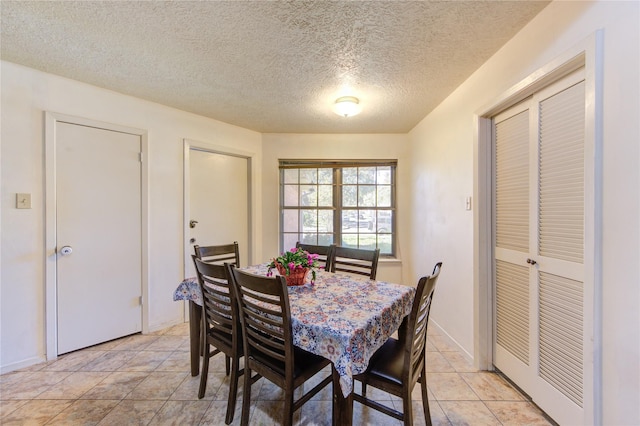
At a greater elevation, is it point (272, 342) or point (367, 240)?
point (367, 240)

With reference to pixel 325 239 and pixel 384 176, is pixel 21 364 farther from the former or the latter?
pixel 384 176

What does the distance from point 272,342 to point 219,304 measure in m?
0.47

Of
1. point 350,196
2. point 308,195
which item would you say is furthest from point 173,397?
point 350,196

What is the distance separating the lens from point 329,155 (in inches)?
143

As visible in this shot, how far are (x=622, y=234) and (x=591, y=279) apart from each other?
24cm

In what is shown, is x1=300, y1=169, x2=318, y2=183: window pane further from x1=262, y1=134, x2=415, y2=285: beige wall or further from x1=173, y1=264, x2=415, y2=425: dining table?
x1=173, y1=264, x2=415, y2=425: dining table

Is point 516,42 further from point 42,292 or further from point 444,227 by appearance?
point 42,292

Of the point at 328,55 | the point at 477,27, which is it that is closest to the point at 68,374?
the point at 328,55

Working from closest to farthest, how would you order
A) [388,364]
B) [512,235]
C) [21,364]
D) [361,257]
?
1. [388,364]
2. [512,235]
3. [21,364]
4. [361,257]

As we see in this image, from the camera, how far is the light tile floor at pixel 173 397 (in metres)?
1.54

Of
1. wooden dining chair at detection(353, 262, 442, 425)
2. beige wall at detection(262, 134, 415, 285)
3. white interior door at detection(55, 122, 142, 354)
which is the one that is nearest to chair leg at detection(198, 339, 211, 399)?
wooden dining chair at detection(353, 262, 442, 425)

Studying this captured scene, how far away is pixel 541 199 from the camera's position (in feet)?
5.14

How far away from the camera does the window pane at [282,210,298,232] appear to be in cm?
378

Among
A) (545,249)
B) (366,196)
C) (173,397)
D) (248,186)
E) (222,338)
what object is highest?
(248,186)
